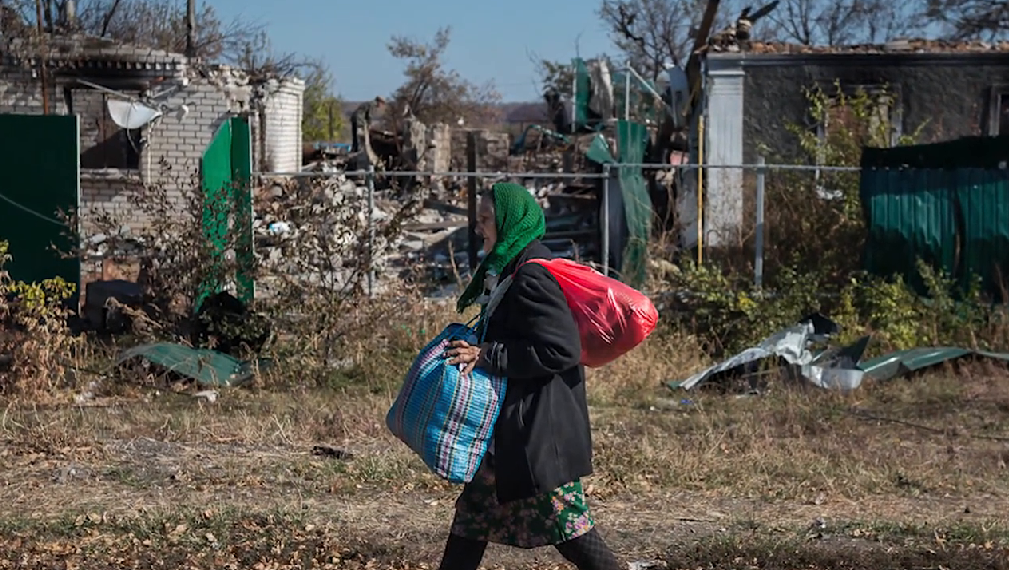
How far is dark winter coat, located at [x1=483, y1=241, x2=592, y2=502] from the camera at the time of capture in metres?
3.65

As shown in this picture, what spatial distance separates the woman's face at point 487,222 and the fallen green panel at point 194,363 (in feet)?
17.2

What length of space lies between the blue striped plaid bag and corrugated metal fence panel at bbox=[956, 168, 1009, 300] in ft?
26.1

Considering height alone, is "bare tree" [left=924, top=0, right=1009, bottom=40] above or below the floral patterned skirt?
→ above

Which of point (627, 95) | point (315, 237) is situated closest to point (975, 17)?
point (627, 95)

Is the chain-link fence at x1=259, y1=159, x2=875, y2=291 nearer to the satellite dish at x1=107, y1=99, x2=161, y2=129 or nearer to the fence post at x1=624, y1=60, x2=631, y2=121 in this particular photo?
the satellite dish at x1=107, y1=99, x2=161, y2=129

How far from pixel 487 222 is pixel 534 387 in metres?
0.52

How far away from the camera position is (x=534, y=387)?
12.2ft

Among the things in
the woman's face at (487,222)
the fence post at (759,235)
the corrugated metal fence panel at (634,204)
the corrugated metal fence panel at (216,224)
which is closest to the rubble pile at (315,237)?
the corrugated metal fence panel at (216,224)

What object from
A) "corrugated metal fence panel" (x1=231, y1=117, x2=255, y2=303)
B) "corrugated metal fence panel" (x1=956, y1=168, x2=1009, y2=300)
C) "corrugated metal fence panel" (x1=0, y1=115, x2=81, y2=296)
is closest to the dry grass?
"corrugated metal fence panel" (x1=231, y1=117, x2=255, y2=303)

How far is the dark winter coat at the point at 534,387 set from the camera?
3646mm

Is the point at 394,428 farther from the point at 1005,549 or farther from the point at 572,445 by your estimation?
the point at 1005,549

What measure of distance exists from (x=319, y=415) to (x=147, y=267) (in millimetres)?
2378

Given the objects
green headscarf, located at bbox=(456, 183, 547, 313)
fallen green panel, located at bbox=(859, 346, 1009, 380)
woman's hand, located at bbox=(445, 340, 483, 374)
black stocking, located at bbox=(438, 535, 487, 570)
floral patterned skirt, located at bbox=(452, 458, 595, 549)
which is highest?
green headscarf, located at bbox=(456, 183, 547, 313)

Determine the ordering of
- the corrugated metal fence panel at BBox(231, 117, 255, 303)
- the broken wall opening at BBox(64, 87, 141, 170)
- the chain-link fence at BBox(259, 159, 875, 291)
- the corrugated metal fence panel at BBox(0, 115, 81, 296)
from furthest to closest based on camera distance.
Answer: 1. the broken wall opening at BBox(64, 87, 141, 170)
2. the chain-link fence at BBox(259, 159, 875, 291)
3. the corrugated metal fence panel at BBox(0, 115, 81, 296)
4. the corrugated metal fence panel at BBox(231, 117, 255, 303)
